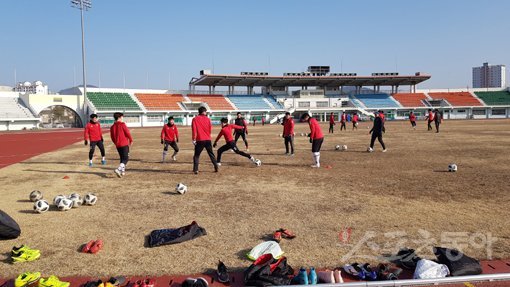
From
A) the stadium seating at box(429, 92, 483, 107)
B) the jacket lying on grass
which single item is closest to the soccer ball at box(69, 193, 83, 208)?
the jacket lying on grass

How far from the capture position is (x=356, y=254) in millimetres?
4348

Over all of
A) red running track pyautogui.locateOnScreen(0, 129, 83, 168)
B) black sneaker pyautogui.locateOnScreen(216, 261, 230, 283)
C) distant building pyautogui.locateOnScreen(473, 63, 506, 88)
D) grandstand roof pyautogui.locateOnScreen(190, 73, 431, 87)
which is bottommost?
black sneaker pyautogui.locateOnScreen(216, 261, 230, 283)

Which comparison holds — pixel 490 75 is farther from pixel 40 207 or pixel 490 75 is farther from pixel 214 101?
pixel 40 207

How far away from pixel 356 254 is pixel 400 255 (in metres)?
0.52

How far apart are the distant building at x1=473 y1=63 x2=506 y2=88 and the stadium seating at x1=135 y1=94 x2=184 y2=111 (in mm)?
168932

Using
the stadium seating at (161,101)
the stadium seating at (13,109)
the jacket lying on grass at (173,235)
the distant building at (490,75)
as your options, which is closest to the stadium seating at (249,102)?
the stadium seating at (161,101)

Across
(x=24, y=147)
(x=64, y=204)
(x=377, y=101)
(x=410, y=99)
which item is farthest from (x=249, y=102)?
(x=64, y=204)

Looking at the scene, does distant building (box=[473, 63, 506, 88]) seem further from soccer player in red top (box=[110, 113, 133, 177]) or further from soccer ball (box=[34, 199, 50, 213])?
soccer ball (box=[34, 199, 50, 213])

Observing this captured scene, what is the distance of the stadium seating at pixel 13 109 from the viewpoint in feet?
166

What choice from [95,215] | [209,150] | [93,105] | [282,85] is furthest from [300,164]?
[282,85]

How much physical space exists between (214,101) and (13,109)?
33.3 meters

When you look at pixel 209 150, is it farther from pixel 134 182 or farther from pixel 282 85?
pixel 282 85

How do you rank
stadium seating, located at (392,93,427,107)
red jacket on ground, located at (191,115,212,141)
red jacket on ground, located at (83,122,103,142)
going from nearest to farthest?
red jacket on ground, located at (191,115,212,141) → red jacket on ground, located at (83,122,103,142) → stadium seating, located at (392,93,427,107)

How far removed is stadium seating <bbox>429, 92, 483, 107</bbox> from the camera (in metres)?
74.8
